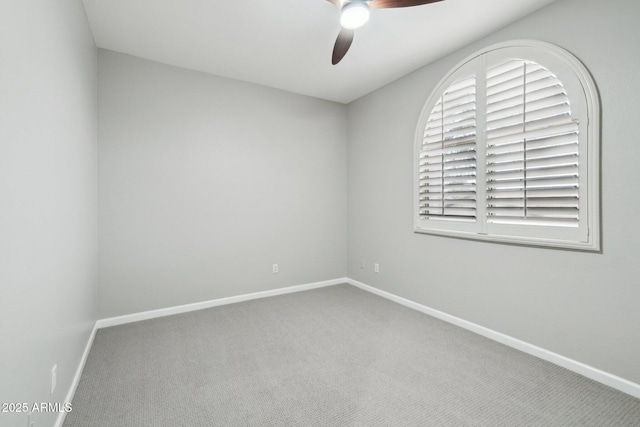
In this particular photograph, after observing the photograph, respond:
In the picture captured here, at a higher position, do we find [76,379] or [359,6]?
[359,6]

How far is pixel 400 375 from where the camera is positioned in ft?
6.49

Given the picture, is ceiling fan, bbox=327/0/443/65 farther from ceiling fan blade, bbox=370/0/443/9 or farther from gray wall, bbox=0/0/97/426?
gray wall, bbox=0/0/97/426

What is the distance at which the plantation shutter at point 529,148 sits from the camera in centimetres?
204

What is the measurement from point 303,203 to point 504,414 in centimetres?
298

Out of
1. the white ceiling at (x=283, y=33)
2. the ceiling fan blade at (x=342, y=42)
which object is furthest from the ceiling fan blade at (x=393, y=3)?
the white ceiling at (x=283, y=33)

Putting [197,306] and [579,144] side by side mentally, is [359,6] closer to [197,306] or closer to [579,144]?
[579,144]

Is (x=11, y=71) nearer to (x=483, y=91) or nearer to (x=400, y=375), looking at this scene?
(x=400, y=375)

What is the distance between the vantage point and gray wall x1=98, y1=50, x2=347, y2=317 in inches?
112

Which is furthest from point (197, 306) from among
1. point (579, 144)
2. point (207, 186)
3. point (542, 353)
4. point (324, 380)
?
point (579, 144)

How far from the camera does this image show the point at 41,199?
1.30 metres

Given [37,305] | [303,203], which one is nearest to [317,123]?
[303,203]

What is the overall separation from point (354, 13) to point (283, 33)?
0.94 metres

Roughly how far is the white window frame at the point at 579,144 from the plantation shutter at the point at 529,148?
42mm

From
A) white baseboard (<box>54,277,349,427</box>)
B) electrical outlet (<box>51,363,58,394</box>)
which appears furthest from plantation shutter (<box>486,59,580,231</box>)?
electrical outlet (<box>51,363,58,394</box>)
